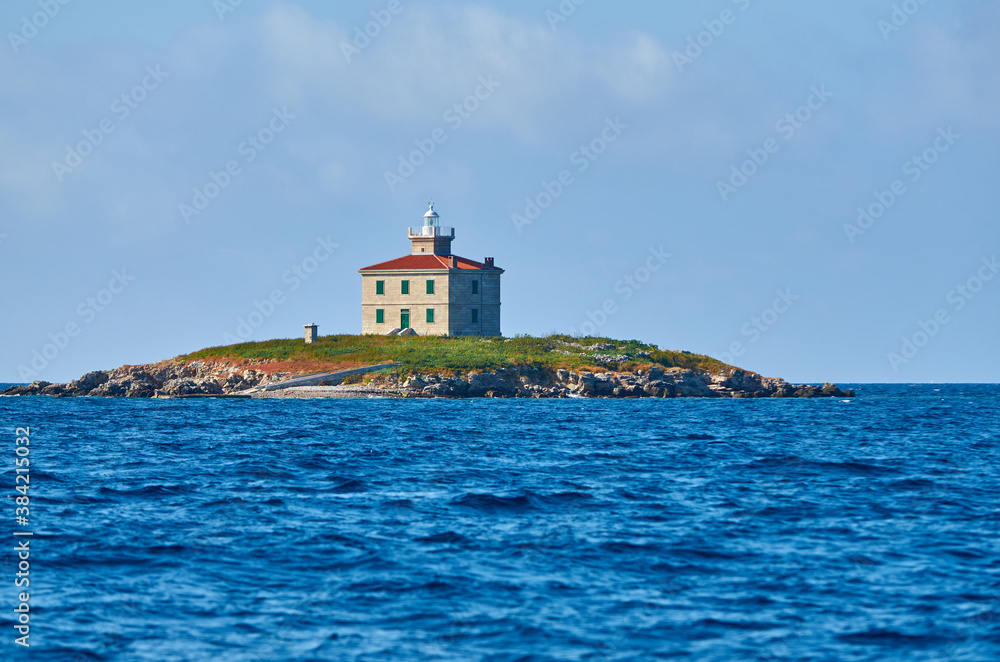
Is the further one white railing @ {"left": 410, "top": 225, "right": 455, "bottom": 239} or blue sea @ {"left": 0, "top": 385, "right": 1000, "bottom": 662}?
white railing @ {"left": 410, "top": 225, "right": 455, "bottom": 239}

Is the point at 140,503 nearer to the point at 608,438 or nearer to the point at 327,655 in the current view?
the point at 327,655

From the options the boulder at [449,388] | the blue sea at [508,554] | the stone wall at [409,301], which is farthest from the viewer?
the stone wall at [409,301]

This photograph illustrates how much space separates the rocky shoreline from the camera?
67.5 m

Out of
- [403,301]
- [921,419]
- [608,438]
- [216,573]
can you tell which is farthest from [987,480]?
[403,301]

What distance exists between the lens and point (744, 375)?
251 ft

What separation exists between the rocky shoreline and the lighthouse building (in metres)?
9.64

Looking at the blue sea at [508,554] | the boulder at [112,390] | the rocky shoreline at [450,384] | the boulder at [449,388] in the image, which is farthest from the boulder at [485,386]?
the blue sea at [508,554]

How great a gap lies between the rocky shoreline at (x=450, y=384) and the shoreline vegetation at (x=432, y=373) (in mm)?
67

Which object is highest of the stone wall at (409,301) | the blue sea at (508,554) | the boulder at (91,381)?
the stone wall at (409,301)

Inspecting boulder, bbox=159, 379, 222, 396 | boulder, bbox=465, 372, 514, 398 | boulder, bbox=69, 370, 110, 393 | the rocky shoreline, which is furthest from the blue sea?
boulder, bbox=69, 370, 110, 393

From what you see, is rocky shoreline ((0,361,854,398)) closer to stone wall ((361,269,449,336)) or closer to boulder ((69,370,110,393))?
boulder ((69,370,110,393))

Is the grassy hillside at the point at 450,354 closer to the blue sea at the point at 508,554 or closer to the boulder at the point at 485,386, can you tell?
the boulder at the point at 485,386

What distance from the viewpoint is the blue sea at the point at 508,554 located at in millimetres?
10805

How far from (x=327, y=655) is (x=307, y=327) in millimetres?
68917
